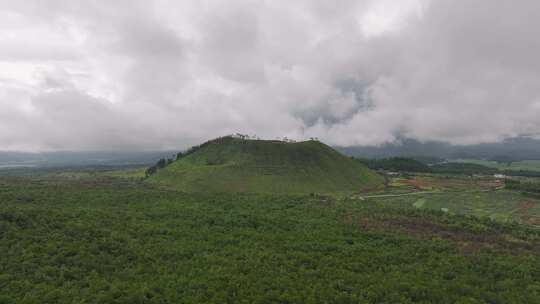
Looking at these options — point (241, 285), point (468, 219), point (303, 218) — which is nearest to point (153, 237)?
point (241, 285)

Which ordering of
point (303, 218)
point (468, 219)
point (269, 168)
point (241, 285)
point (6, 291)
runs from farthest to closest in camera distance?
point (269, 168) → point (468, 219) → point (303, 218) → point (241, 285) → point (6, 291)

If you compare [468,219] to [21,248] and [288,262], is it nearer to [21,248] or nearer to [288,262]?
[288,262]

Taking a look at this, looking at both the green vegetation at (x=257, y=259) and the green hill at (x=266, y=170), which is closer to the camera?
the green vegetation at (x=257, y=259)

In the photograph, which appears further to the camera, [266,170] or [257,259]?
[266,170]

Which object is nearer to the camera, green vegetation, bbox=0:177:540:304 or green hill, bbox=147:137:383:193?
green vegetation, bbox=0:177:540:304

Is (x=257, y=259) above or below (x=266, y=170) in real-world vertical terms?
below
